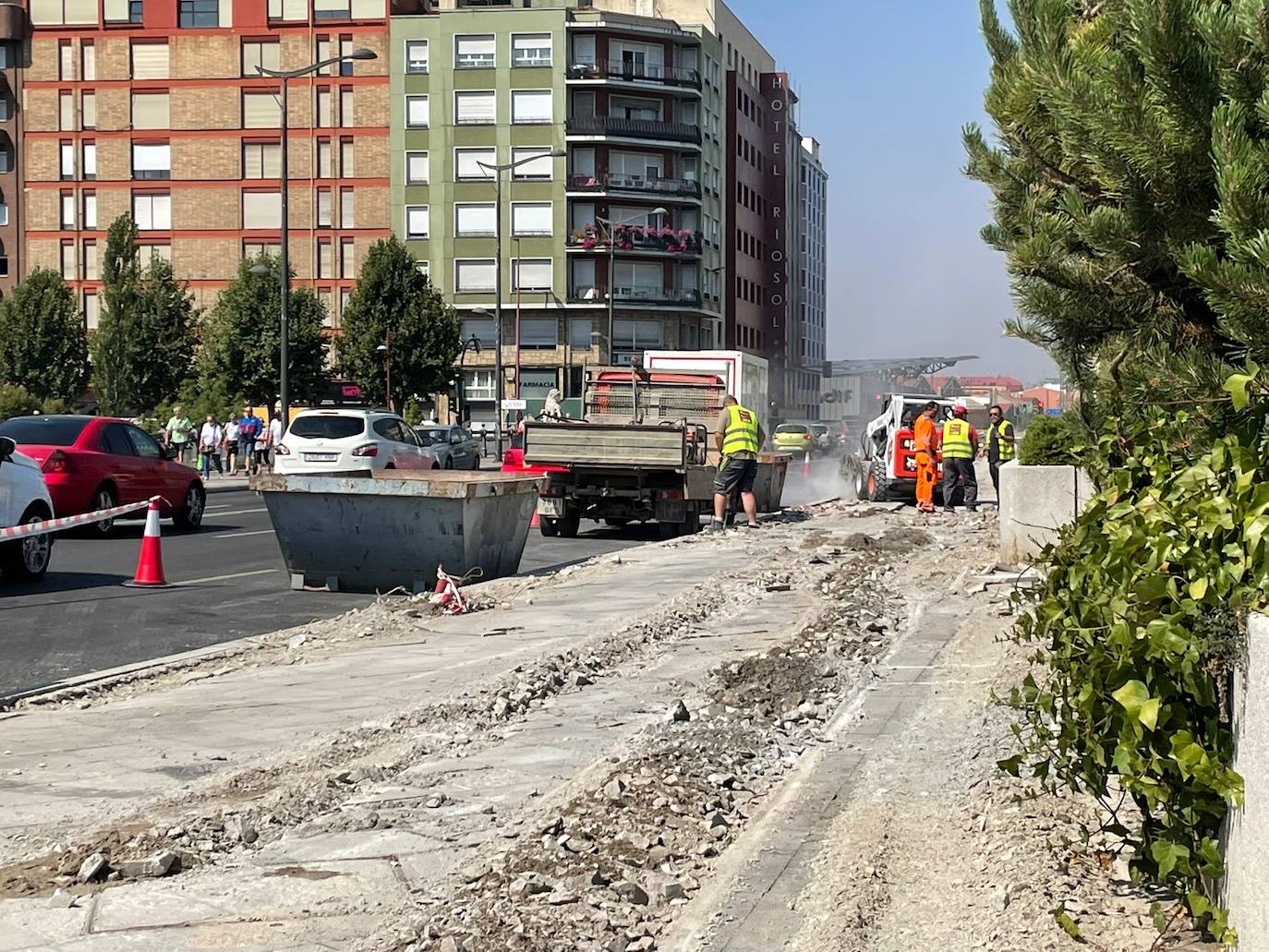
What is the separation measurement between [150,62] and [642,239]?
87.4ft

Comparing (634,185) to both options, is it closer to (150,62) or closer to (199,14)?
(199,14)

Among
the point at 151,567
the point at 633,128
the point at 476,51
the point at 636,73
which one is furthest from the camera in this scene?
the point at 636,73

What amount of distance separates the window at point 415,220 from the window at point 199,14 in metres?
13.4

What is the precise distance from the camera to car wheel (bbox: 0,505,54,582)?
49.8ft

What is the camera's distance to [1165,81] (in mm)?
5758

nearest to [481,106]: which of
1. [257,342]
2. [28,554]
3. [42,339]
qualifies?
[257,342]

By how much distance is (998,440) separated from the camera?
98.1 feet

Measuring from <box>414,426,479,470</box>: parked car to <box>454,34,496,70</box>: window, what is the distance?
36.3m

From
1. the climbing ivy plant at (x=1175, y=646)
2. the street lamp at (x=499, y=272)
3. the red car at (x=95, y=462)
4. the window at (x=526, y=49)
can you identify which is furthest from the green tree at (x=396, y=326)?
the climbing ivy plant at (x=1175, y=646)

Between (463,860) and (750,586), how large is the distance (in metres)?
8.83

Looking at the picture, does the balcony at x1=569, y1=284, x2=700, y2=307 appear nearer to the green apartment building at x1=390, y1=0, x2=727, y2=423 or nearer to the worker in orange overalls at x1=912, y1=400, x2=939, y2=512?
the green apartment building at x1=390, y1=0, x2=727, y2=423

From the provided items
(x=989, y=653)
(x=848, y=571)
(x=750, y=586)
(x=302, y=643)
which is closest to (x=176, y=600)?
(x=302, y=643)

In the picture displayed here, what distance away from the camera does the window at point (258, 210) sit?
→ 267 feet

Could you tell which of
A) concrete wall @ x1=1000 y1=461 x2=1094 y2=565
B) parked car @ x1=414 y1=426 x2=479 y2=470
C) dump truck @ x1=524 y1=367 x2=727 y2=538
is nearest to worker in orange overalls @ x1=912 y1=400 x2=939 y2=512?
dump truck @ x1=524 y1=367 x2=727 y2=538
